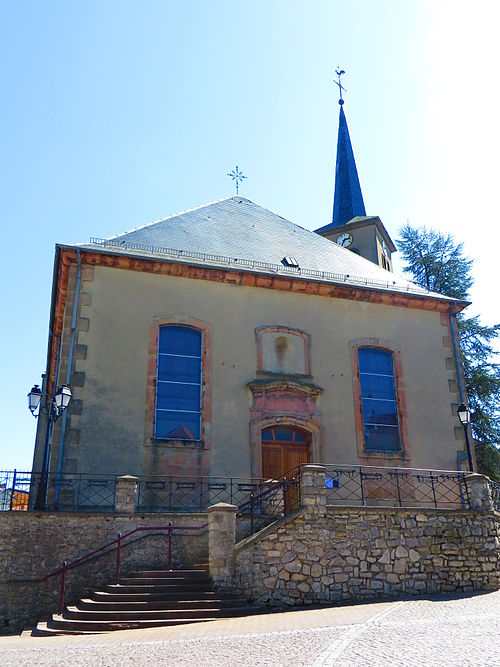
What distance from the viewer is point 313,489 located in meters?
10.8

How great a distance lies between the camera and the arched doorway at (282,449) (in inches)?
583

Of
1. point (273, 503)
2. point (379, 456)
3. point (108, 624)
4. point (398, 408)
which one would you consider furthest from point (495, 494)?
point (108, 624)

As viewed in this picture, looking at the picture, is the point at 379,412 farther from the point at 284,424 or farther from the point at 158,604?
the point at 158,604

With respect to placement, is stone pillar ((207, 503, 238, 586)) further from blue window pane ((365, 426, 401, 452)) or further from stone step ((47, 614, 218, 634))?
blue window pane ((365, 426, 401, 452))

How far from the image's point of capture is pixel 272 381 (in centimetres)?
1506

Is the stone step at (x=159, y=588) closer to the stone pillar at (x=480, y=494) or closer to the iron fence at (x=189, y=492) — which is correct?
the iron fence at (x=189, y=492)

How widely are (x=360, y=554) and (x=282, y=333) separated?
6472 mm

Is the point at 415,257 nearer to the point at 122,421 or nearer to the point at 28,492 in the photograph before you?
the point at 122,421

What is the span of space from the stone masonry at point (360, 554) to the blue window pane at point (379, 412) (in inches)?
163

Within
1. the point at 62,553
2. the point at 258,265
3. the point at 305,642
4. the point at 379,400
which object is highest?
the point at 258,265

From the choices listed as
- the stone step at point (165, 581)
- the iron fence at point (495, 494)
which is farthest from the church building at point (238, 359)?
the stone step at point (165, 581)

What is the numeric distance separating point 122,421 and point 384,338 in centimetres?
746

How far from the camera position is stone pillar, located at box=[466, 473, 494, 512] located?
477 inches

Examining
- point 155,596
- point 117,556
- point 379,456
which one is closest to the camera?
point 155,596
